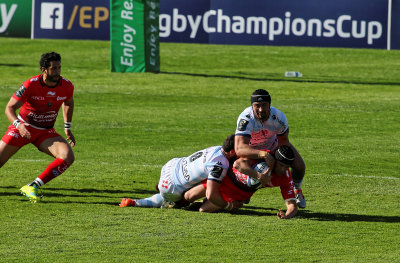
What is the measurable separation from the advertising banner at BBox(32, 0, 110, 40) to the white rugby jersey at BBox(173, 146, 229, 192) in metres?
20.2

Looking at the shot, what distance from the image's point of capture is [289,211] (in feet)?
33.5

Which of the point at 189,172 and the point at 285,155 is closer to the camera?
the point at 285,155

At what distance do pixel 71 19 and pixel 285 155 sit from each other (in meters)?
21.5

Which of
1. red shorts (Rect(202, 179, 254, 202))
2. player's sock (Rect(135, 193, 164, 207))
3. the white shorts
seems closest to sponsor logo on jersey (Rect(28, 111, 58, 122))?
player's sock (Rect(135, 193, 164, 207))

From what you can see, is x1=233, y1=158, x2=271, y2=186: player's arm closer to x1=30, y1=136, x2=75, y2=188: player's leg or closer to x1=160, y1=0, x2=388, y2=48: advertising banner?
x1=30, y1=136, x2=75, y2=188: player's leg

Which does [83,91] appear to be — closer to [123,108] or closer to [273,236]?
[123,108]

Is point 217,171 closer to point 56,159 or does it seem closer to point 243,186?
point 243,186

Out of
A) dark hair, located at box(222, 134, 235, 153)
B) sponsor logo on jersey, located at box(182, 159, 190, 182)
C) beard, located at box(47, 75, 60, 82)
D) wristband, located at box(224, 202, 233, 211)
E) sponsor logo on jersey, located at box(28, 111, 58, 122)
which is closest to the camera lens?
dark hair, located at box(222, 134, 235, 153)

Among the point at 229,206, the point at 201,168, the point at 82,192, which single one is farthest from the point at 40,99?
the point at 229,206

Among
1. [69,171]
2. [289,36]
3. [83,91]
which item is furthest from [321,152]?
[289,36]

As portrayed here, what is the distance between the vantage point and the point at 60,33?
30391mm

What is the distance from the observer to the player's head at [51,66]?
36.2 ft

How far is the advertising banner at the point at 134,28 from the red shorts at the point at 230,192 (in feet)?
54.7

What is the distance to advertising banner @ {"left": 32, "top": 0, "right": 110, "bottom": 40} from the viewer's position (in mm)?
29938
